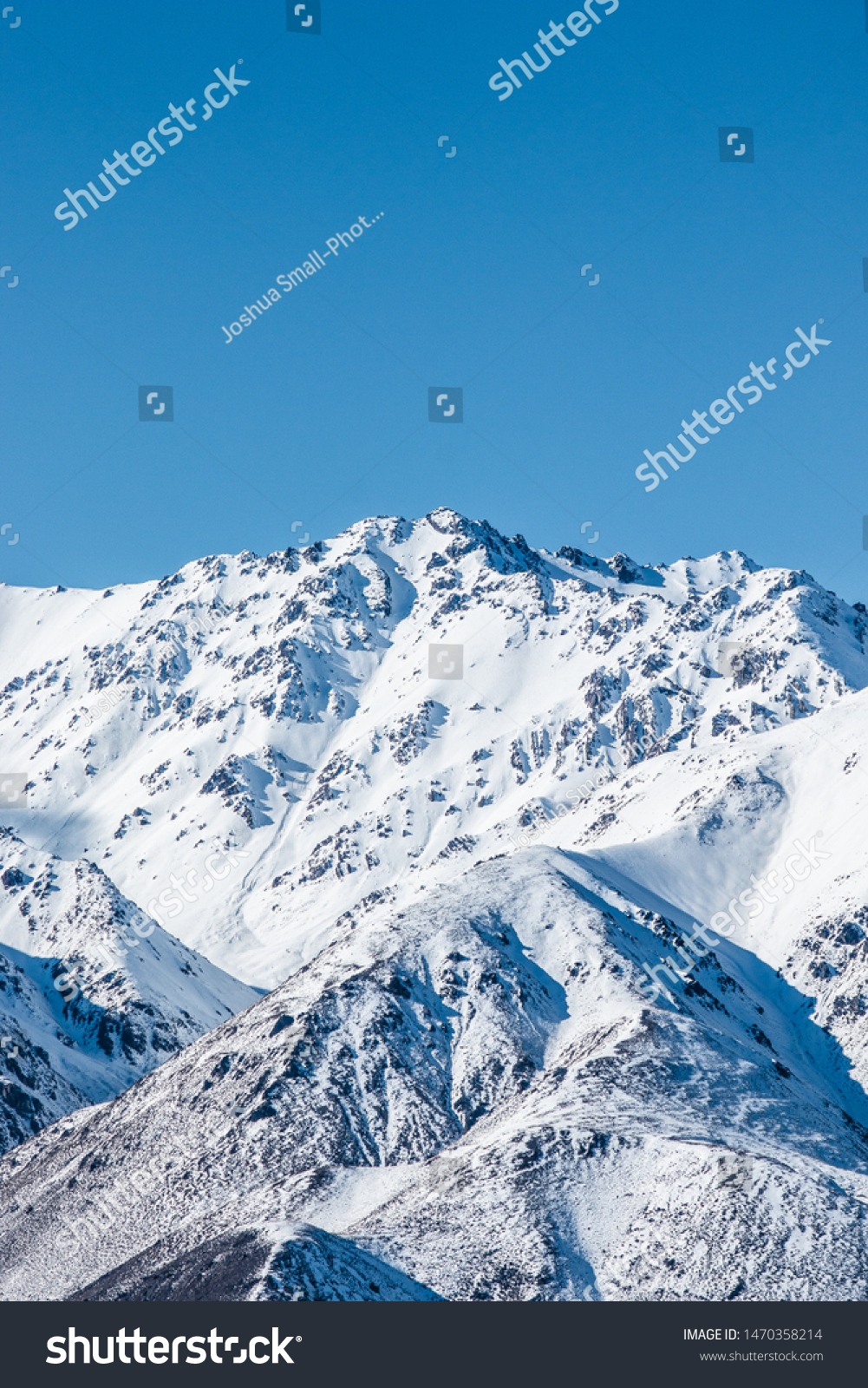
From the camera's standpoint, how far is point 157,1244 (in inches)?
4183

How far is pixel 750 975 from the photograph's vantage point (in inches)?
7726

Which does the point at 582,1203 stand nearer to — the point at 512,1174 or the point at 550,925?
the point at 512,1174

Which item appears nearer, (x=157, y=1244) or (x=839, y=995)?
(x=157, y=1244)

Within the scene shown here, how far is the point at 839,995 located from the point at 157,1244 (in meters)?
113

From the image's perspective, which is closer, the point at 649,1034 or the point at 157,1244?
the point at 157,1244
